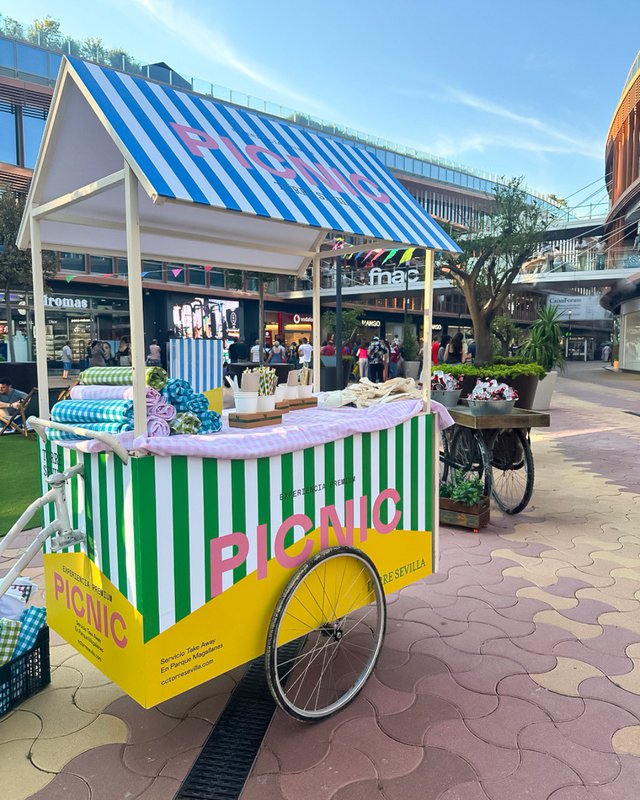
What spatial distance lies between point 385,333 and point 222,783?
1593 inches

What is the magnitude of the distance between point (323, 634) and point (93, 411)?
1.60 m

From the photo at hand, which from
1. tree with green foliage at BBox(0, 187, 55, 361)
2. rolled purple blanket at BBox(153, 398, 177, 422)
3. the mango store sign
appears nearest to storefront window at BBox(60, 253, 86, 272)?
tree with green foliage at BBox(0, 187, 55, 361)

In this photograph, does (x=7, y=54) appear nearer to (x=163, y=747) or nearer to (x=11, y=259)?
(x=11, y=259)

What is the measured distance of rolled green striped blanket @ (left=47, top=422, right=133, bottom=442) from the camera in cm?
208

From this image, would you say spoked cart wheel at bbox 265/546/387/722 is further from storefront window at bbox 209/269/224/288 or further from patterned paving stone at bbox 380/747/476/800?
storefront window at bbox 209/269/224/288

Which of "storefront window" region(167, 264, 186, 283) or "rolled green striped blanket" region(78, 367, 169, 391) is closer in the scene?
"rolled green striped blanket" region(78, 367, 169, 391)

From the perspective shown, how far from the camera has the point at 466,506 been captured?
15.1 ft

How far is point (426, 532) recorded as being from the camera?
119 inches

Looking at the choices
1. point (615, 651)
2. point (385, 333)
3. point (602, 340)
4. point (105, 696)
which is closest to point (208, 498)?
point (105, 696)

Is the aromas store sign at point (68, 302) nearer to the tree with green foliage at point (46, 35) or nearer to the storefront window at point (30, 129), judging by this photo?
the storefront window at point (30, 129)

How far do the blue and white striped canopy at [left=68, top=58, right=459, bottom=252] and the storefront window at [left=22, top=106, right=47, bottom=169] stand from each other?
23646mm

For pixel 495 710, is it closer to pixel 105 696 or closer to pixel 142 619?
pixel 142 619

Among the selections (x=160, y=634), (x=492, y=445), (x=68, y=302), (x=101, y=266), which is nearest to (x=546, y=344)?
(x=492, y=445)

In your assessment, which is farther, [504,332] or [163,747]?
[504,332]
